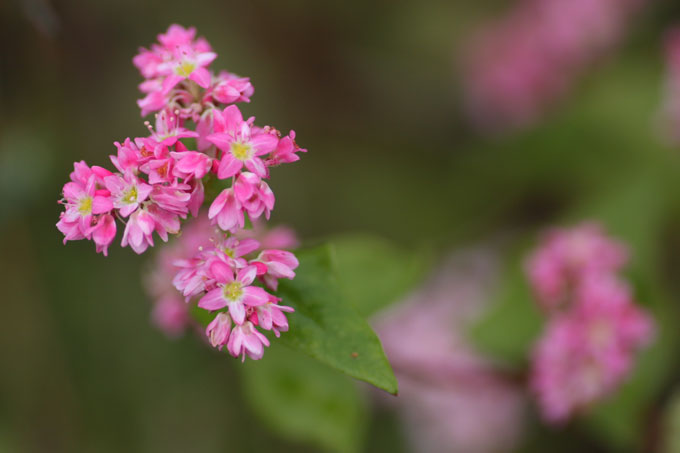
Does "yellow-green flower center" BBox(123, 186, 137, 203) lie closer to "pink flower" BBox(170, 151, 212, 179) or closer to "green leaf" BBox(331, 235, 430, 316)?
"pink flower" BBox(170, 151, 212, 179)

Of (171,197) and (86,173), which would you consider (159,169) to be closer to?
(171,197)

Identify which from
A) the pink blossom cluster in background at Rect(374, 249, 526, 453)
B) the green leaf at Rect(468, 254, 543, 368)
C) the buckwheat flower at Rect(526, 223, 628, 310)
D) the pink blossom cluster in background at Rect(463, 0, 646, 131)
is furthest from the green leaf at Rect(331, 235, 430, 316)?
the pink blossom cluster in background at Rect(463, 0, 646, 131)

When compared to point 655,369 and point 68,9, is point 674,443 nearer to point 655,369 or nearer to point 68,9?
point 655,369

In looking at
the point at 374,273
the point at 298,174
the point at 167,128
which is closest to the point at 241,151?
the point at 167,128

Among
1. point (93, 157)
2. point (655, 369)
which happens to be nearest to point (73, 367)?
point (93, 157)

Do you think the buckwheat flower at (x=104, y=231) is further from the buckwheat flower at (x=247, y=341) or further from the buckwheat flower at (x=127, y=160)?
the buckwheat flower at (x=247, y=341)

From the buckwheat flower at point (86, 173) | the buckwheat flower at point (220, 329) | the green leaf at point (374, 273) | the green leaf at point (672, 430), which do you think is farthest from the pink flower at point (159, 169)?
the green leaf at point (672, 430)
